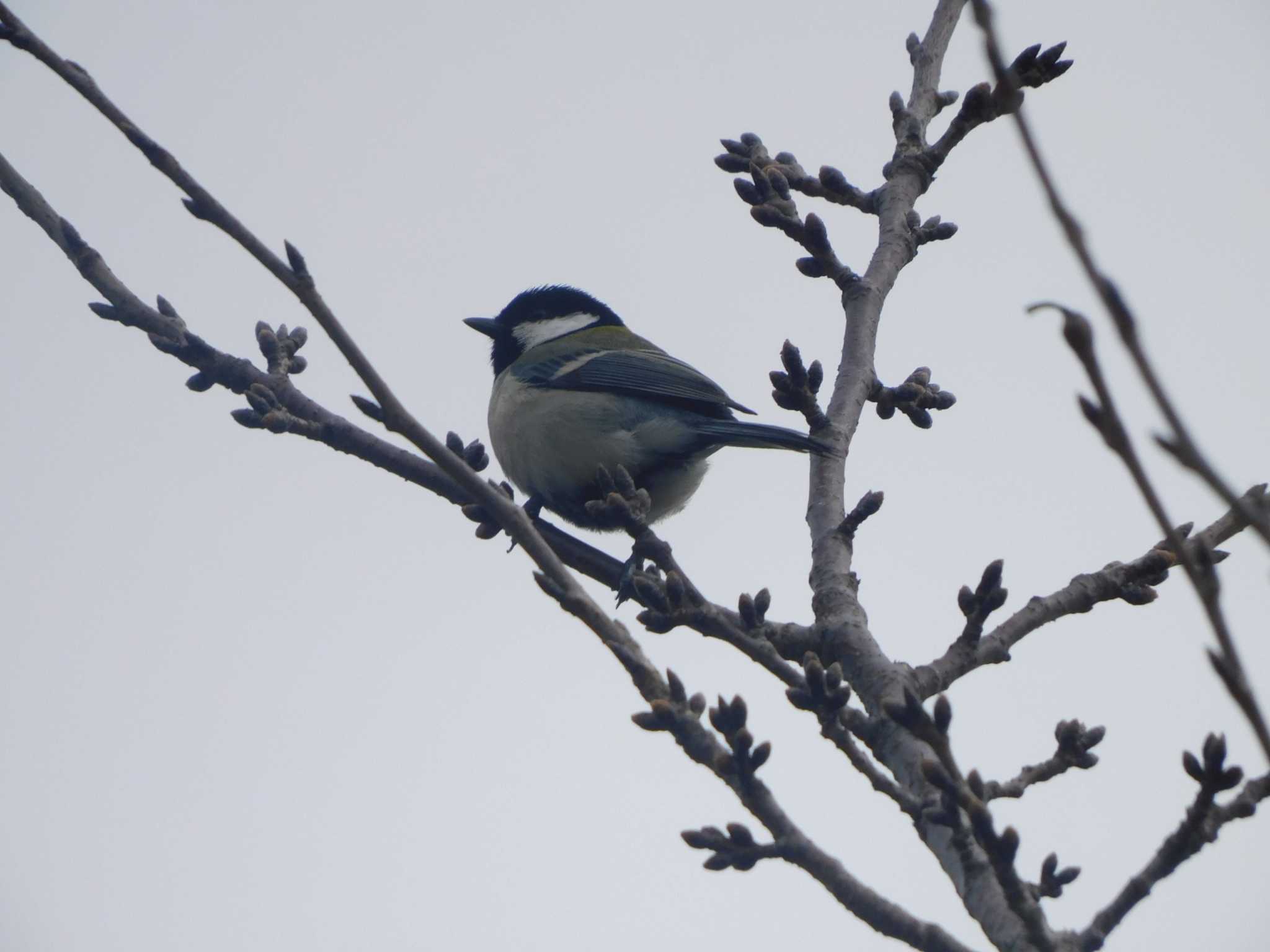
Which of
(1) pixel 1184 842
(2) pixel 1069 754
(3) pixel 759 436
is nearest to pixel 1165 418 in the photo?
(1) pixel 1184 842

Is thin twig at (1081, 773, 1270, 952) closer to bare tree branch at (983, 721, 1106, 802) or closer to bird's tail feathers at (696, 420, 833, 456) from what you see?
bare tree branch at (983, 721, 1106, 802)

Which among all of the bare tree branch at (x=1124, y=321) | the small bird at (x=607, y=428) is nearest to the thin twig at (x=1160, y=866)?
the bare tree branch at (x=1124, y=321)

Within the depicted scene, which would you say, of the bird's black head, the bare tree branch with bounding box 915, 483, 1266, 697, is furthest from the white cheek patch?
the bare tree branch with bounding box 915, 483, 1266, 697

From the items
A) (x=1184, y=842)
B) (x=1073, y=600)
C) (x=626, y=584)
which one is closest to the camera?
(x=1184, y=842)

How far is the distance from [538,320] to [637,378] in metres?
1.56

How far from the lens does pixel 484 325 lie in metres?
6.12

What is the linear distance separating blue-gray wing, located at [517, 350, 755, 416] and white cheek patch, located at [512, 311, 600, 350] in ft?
2.56

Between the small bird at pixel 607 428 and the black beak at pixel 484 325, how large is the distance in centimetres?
95

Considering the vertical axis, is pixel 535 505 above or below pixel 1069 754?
above

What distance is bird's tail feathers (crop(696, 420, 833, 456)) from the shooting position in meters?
3.50

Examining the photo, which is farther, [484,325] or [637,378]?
[484,325]

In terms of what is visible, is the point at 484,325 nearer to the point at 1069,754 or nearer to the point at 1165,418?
the point at 1069,754

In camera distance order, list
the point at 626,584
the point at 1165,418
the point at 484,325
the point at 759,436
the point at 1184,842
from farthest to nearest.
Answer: the point at 484,325, the point at 759,436, the point at 626,584, the point at 1184,842, the point at 1165,418

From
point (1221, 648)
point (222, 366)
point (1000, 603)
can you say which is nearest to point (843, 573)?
point (1000, 603)
